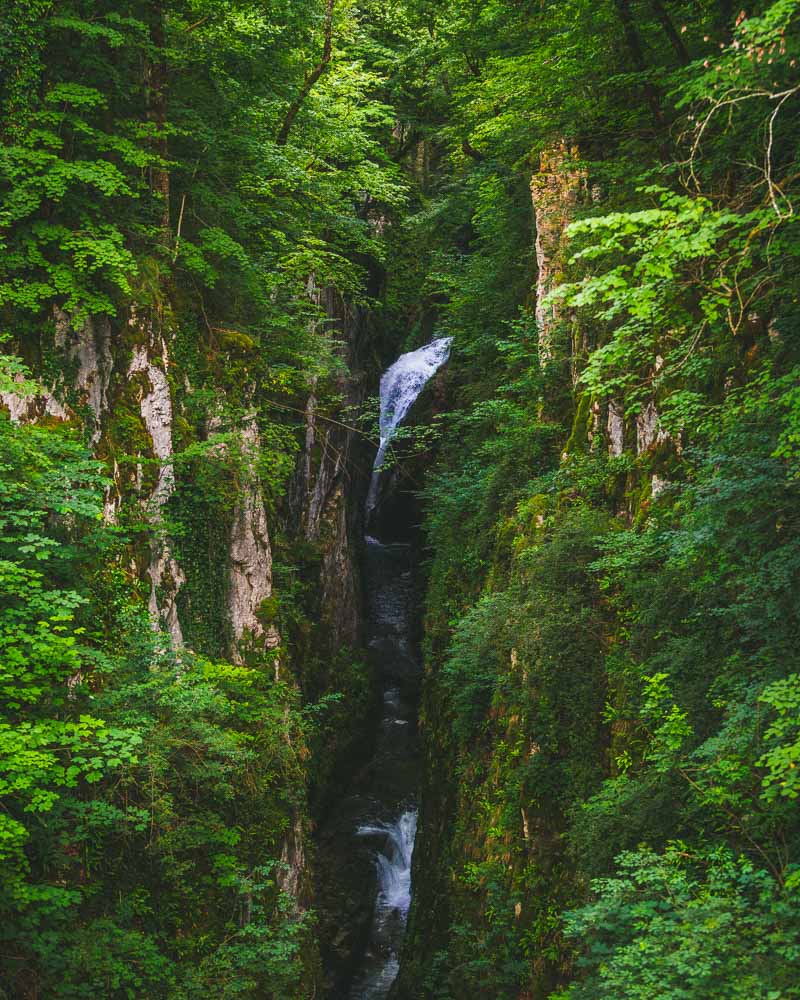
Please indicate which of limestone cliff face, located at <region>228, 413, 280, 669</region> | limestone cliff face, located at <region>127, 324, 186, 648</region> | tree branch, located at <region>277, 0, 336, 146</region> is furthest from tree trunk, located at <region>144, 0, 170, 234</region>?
limestone cliff face, located at <region>228, 413, 280, 669</region>

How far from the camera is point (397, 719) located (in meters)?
18.9

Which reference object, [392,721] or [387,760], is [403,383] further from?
[387,760]

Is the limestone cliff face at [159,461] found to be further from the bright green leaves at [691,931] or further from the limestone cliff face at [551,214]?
the limestone cliff face at [551,214]

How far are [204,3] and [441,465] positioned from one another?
9891mm

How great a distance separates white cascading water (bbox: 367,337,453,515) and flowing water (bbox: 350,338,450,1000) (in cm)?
4

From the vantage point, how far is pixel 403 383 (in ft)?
76.4

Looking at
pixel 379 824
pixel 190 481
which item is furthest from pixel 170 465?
pixel 379 824

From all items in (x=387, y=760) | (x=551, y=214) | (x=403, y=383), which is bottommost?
(x=387, y=760)

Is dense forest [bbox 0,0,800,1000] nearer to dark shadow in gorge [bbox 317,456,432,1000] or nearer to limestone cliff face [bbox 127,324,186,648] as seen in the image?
limestone cliff face [bbox 127,324,186,648]

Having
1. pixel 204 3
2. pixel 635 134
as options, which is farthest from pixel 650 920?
pixel 204 3

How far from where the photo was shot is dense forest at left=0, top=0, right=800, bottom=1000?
180 inches

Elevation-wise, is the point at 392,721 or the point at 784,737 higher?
the point at 784,737

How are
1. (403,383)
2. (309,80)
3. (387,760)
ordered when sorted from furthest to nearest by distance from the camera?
(403,383)
(387,760)
(309,80)

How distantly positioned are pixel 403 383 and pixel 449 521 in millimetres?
9698
